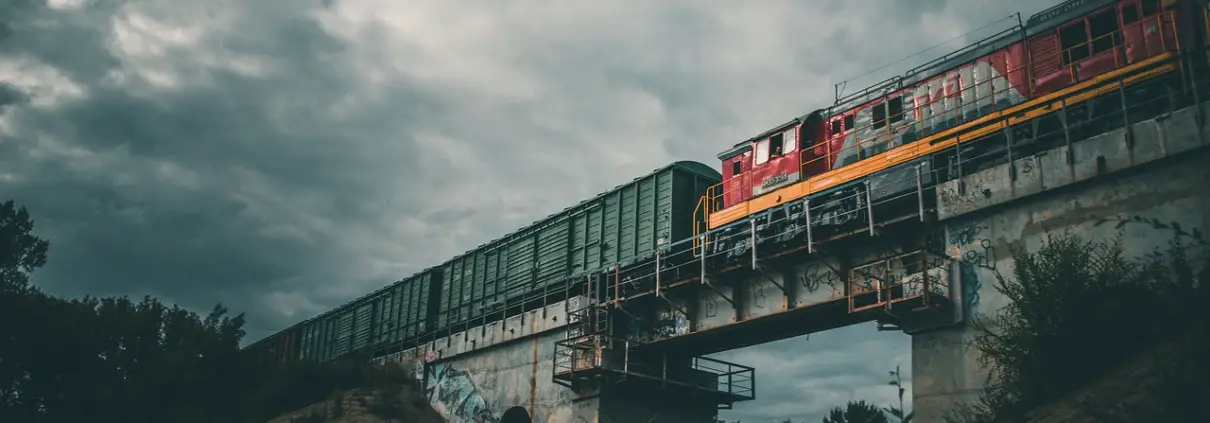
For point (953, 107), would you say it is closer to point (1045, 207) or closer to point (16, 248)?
point (1045, 207)

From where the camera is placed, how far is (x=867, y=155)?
2108cm

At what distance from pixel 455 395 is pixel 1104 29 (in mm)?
23299

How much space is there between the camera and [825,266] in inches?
806

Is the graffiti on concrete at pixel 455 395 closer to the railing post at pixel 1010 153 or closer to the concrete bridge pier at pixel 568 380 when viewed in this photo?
the concrete bridge pier at pixel 568 380

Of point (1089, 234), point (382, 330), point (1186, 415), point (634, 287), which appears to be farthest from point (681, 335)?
point (382, 330)

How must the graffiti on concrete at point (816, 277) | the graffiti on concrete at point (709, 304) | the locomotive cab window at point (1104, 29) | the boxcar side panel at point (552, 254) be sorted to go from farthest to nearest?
1. the boxcar side panel at point (552, 254)
2. the graffiti on concrete at point (709, 304)
3. the graffiti on concrete at point (816, 277)
4. the locomotive cab window at point (1104, 29)

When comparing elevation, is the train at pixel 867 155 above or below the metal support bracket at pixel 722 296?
above

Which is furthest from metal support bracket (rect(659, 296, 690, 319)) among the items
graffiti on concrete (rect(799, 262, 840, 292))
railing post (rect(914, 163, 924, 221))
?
railing post (rect(914, 163, 924, 221))

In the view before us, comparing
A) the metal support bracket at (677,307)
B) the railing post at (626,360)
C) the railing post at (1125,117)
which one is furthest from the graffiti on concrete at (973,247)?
the railing post at (626,360)

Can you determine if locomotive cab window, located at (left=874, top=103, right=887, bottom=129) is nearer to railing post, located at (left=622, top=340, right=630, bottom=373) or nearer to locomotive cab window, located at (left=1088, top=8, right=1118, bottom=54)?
locomotive cab window, located at (left=1088, top=8, right=1118, bottom=54)

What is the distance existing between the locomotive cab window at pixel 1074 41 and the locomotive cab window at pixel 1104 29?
6.4 inches

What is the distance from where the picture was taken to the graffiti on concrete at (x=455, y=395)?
28.6m

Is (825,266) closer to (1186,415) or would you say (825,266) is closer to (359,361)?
(1186,415)

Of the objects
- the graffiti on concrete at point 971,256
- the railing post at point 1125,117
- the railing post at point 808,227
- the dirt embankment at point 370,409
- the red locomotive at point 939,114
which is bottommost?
the dirt embankment at point 370,409
